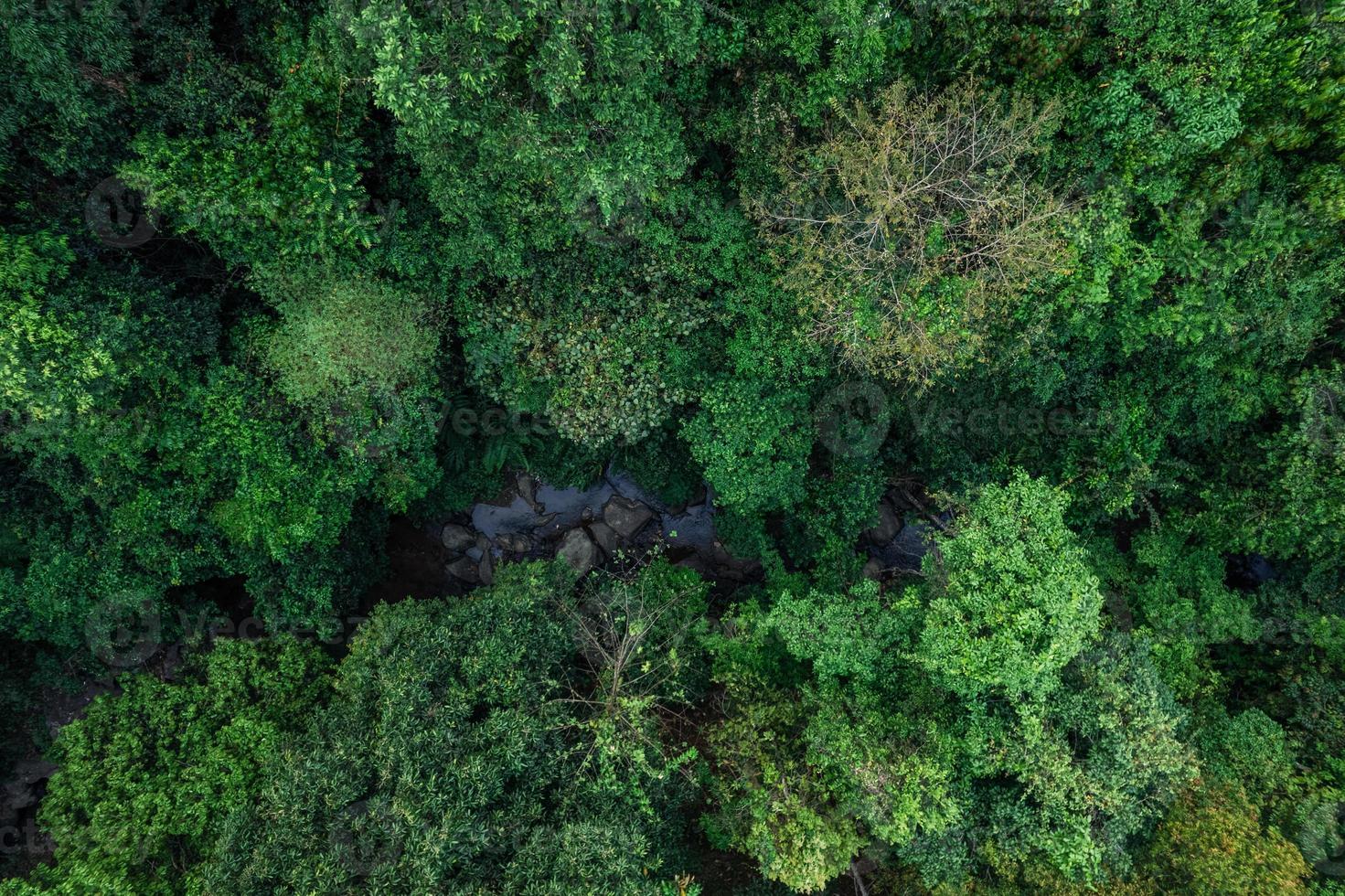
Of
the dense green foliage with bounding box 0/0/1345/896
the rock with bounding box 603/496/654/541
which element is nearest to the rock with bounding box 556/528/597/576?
the rock with bounding box 603/496/654/541

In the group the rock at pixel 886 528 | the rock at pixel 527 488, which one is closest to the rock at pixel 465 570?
the rock at pixel 527 488

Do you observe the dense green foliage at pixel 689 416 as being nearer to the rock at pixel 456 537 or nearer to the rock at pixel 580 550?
the rock at pixel 456 537

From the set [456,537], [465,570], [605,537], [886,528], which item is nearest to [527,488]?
[456,537]

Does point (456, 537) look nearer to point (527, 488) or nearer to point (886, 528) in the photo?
point (527, 488)

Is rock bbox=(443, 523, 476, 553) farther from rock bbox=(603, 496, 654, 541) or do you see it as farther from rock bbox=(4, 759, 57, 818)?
rock bbox=(4, 759, 57, 818)

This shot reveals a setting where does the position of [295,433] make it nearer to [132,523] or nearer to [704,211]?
[132,523]

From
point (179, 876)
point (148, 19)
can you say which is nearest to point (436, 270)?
point (148, 19)
